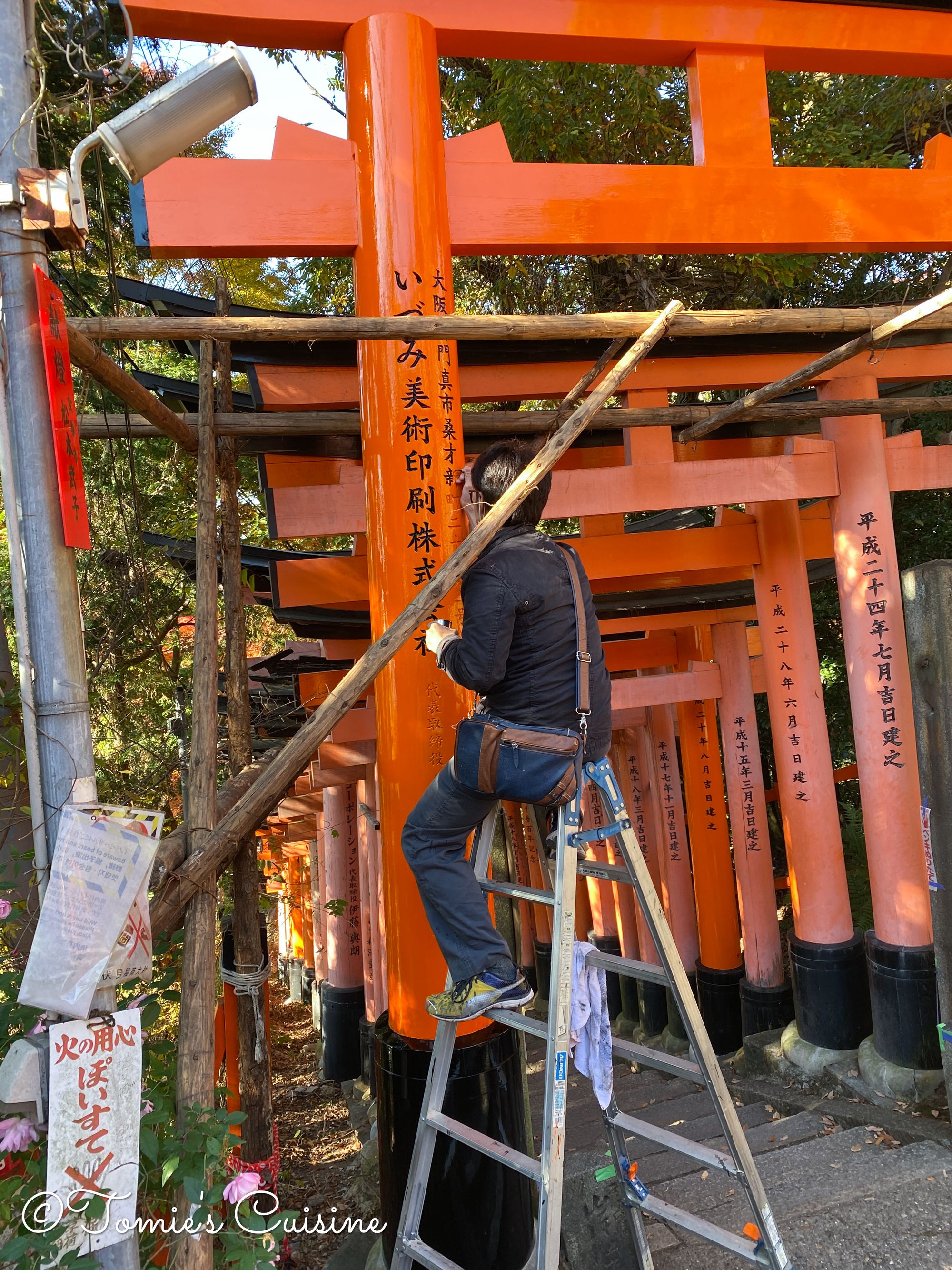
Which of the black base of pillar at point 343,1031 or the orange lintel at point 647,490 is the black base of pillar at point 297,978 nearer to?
the black base of pillar at point 343,1031

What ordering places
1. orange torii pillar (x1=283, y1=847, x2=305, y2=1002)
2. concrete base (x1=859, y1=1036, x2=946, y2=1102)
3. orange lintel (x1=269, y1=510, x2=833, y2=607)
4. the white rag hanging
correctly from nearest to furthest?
the white rag hanging → concrete base (x1=859, y1=1036, x2=946, y2=1102) → orange lintel (x1=269, y1=510, x2=833, y2=607) → orange torii pillar (x1=283, y1=847, x2=305, y2=1002)

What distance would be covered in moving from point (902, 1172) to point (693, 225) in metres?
3.96

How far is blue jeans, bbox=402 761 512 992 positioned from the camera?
271 centimetres

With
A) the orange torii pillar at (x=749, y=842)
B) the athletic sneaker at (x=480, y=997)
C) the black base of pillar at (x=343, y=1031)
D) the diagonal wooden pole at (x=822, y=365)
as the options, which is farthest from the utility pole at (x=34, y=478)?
the black base of pillar at (x=343, y=1031)

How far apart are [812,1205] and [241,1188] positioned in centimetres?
219

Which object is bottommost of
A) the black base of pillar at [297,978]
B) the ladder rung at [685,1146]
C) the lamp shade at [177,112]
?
the black base of pillar at [297,978]

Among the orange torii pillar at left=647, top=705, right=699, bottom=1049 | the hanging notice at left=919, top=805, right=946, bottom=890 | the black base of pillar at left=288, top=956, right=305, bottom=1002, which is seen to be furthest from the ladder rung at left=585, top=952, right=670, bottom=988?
the black base of pillar at left=288, top=956, right=305, bottom=1002

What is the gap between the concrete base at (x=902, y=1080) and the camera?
447 centimetres

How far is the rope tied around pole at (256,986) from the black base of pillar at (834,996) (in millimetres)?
3194

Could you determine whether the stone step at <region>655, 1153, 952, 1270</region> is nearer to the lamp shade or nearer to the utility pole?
the utility pole

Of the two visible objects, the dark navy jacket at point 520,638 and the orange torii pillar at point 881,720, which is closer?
the dark navy jacket at point 520,638

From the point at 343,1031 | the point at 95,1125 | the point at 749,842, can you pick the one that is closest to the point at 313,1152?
the point at 343,1031

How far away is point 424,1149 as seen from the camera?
2816mm

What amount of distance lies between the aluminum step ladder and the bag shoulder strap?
218 millimetres
